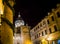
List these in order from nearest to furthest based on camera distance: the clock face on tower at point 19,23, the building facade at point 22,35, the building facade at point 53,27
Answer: the building facade at point 53,27 → the building facade at point 22,35 → the clock face on tower at point 19,23

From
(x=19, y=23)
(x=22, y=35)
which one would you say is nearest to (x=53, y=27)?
(x=22, y=35)

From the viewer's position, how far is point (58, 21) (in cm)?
2706

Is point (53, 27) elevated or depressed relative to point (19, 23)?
depressed

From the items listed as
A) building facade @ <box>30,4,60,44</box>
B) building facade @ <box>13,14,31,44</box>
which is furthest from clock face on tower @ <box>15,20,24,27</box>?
building facade @ <box>30,4,60,44</box>

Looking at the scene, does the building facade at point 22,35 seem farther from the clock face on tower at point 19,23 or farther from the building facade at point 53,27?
the building facade at point 53,27

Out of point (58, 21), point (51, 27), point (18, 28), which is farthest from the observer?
point (18, 28)

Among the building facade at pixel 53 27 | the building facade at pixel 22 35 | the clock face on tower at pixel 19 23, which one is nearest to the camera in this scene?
the building facade at pixel 53 27

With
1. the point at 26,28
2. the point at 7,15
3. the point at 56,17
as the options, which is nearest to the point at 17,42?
the point at 26,28

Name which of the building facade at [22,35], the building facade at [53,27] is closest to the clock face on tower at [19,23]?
the building facade at [22,35]

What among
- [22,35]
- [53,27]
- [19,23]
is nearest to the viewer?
[53,27]

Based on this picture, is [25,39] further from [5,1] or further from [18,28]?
[5,1]

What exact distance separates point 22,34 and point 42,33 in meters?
8.33

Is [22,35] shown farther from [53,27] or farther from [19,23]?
[53,27]

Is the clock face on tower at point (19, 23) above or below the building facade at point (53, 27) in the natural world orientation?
above
